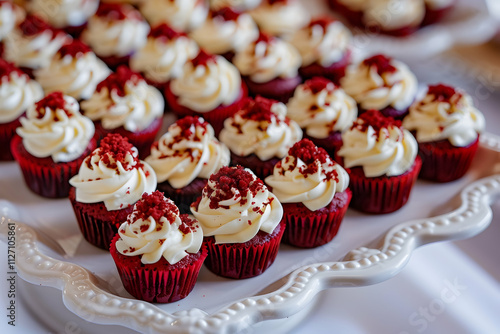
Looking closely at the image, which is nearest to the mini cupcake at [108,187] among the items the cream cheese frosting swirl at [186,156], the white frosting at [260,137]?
the cream cheese frosting swirl at [186,156]

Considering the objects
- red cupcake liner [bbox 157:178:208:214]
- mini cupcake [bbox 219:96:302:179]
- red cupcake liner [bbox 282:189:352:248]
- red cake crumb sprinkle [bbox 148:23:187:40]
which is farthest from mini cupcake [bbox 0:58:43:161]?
red cupcake liner [bbox 282:189:352:248]

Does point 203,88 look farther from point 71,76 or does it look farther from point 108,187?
point 108,187

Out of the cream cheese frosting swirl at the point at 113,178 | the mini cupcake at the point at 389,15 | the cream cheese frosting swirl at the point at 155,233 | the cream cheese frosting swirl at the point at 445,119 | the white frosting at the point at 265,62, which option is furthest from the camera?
the mini cupcake at the point at 389,15

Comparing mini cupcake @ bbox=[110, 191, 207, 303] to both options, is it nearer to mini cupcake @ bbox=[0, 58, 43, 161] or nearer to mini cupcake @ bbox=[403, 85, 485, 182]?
mini cupcake @ bbox=[0, 58, 43, 161]

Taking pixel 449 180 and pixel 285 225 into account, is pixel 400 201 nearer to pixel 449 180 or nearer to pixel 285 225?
pixel 449 180

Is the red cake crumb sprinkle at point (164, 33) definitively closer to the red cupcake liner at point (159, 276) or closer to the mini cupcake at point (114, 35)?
the mini cupcake at point (114, 35)

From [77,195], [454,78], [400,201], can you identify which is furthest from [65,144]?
[454,78]

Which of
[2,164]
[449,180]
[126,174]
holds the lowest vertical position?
[2,164]
